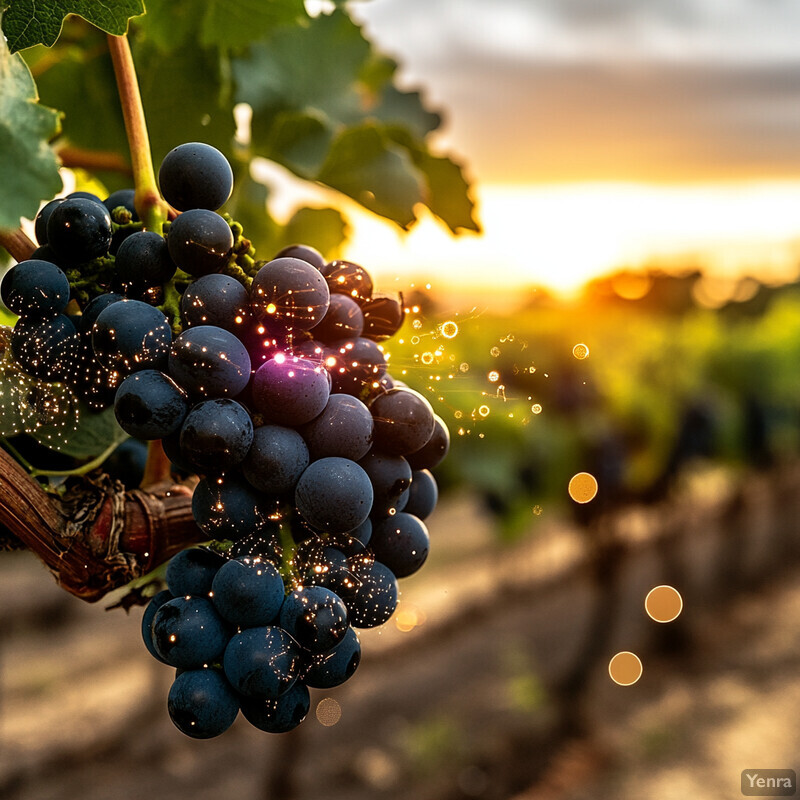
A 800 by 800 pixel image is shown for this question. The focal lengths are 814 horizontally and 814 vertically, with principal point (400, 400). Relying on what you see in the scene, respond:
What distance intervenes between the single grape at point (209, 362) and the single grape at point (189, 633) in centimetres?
13

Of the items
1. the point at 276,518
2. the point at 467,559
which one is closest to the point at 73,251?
the point at 276,518

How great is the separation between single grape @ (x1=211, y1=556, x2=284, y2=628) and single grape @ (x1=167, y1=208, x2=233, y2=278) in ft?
0.58

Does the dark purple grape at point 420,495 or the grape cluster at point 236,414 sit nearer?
the grape cluster at point 236,414

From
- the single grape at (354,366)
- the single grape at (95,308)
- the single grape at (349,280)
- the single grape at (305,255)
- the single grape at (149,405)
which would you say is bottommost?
the single grape at (354,366)

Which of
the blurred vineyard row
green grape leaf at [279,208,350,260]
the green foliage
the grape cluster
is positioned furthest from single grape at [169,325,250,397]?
the blurred vineyard row

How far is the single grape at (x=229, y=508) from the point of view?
1.59 ft

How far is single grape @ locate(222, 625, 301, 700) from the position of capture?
469 millimetres

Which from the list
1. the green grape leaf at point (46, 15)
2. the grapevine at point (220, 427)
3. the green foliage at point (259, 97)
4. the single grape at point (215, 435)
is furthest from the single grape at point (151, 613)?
the green foliage at point (259, 97)

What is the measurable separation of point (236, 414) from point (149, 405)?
0.05 m

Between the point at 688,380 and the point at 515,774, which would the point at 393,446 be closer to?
the point at 515,774

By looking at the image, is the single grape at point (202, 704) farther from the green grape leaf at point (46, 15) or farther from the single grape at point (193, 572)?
the green grape leaf at point (46, 15)

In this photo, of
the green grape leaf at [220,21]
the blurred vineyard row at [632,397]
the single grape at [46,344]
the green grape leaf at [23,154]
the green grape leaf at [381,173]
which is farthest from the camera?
the blurred vineyard row at [632,397]

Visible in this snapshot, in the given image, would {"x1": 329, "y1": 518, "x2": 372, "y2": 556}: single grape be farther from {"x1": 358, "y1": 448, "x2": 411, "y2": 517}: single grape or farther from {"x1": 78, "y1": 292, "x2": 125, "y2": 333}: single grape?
{"x1": 78, "y1": 292, "x2": 125, "y2": 333}: single grape

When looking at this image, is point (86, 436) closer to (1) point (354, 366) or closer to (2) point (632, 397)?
(1) point (354, 366)
